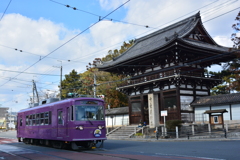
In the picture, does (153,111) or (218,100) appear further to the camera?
(153,111)

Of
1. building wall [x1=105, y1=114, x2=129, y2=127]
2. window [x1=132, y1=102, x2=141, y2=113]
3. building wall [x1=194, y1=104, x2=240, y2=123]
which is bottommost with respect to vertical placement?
building wall [x1=105, y1=114, x2=129, y2=127]

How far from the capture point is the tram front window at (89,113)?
49.6ft

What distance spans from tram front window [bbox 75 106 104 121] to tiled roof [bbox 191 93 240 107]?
1509cm

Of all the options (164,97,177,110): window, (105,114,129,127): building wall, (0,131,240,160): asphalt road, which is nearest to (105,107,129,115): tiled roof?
(105,114,129,127): building wall

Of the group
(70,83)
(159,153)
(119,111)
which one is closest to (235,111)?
(159,153)

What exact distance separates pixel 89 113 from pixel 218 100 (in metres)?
16.3

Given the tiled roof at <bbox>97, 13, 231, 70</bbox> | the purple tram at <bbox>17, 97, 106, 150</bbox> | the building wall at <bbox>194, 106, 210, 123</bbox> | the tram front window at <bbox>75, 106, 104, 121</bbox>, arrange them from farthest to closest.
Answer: the tiled roof at <bbox>97, 13, 231, 70</bbox>, the building wall at <bbox>194, 106, 210, 123</bbox>, the tram front window at <bbox>75, 106, 104, 121</bbox>, the purple tram at <bbox>17, 97, 106, 150</bbox>

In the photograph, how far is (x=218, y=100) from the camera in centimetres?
2700

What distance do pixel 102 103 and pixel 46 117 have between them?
4764 mm

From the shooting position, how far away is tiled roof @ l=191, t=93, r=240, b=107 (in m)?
25.7

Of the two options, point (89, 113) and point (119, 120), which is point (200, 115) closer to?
point (119, 120)

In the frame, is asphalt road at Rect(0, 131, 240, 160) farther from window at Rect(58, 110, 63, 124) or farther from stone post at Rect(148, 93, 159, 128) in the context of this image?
stone post at Rect(148, 93, 159, 128)

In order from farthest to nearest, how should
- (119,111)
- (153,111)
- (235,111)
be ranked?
1. (119,111)
2. (153,111)
3. (235,111)

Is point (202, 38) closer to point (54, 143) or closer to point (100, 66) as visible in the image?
point (100, 66)
